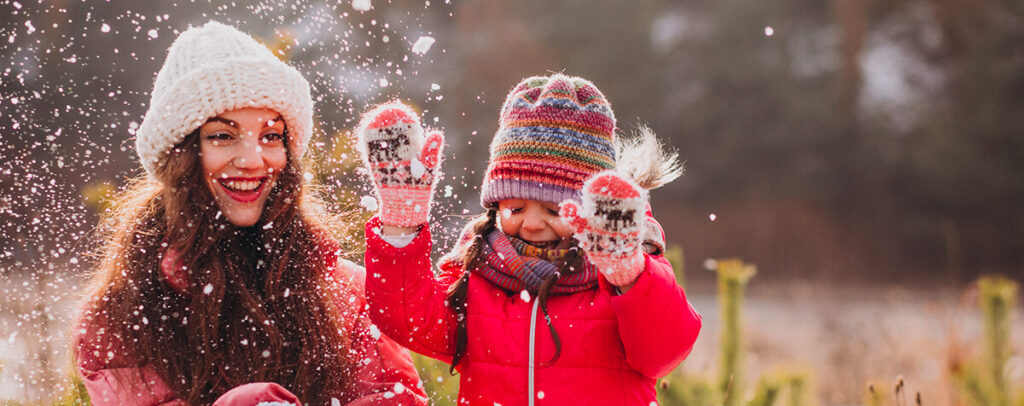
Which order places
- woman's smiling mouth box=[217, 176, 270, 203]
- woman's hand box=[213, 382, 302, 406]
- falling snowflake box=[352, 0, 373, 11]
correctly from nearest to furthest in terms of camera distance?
woman's hand box=[213, 382, 302, 406] → woman's smiling mouth box=[217, 176, 270, 203] → falling snowflake box=[352, 0, 373, 11]

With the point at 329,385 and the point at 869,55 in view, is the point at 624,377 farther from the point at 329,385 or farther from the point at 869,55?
the point at 869,55

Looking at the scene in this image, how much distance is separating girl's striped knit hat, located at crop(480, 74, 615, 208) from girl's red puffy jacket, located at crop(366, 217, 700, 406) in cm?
25

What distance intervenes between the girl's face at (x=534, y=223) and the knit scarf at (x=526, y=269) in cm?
3

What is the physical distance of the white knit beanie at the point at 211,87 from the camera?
6.59ft

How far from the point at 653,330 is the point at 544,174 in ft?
1.45

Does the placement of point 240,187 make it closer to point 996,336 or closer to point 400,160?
point 400,160

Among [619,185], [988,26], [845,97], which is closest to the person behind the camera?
[619,185]

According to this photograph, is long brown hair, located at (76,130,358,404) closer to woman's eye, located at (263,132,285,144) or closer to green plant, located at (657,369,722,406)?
woman's eye, located at (263,132,285,144)

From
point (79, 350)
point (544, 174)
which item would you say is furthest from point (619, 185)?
point (79, 350)

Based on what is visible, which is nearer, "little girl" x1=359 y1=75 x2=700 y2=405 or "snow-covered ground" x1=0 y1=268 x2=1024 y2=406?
"little girl" x1=359 y1=75 x2=700 y2=405

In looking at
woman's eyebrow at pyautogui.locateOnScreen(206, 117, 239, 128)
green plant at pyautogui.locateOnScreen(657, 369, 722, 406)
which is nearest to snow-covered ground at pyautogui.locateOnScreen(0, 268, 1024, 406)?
green plant at pyautogui.locateOnScreen(657, 369, 722, 406)

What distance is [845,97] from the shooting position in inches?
526

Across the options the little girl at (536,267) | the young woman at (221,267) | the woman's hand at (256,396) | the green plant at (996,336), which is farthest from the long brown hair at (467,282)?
the green plant at (996,336)

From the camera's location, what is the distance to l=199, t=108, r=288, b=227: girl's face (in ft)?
6.73
